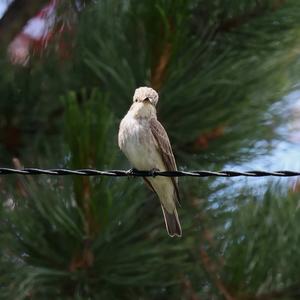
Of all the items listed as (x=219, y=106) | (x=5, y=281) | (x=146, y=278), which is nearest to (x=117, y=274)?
(x=146, y=278)

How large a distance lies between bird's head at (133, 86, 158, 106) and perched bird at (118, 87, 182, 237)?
3 cm

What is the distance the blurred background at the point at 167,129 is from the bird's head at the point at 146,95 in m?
0.13

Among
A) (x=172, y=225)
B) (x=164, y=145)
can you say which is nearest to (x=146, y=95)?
(x=164, y=145)

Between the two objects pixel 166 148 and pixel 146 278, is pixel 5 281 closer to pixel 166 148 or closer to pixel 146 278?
pixel 146 278

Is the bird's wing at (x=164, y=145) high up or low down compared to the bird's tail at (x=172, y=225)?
up

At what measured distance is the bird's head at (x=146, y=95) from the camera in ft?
12.4

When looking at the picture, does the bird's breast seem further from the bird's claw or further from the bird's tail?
the bird's tail

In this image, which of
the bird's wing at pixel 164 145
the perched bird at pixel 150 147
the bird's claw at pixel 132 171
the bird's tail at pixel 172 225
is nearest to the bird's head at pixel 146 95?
the perched bird at pixel 150 147

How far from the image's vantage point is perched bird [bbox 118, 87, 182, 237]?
3943 mm

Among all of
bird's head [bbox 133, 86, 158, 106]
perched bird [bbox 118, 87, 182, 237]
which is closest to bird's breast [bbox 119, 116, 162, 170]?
perched bird [bbox 118, 87, 182, 237]

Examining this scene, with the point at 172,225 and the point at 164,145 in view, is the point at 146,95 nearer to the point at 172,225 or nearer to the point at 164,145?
the point at 164,145

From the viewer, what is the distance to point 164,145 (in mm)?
3982

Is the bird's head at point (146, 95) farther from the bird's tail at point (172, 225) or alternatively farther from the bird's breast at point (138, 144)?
the bird's tail at point (172, 225)

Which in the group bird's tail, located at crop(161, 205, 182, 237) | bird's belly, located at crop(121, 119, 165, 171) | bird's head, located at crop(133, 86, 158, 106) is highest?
bird's head, located at crop(133, 86, 158, 106)
